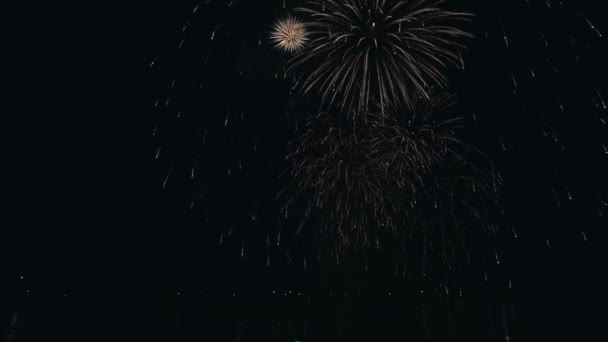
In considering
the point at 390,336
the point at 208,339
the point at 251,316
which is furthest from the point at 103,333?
the point at 390,336

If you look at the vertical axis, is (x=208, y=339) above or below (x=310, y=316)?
below

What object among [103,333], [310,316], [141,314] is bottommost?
[103,333]

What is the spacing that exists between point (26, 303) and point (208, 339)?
65.5ft

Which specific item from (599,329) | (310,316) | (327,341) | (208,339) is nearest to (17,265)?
A: (208,339)

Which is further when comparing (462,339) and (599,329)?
(462,339)

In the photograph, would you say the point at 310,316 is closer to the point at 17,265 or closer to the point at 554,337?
the point at 554,337

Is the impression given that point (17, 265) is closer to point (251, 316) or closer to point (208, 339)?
point (208, 339)

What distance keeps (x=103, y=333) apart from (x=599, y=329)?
5036 centimetres

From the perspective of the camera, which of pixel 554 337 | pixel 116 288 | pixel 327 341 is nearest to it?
pixel 554 337

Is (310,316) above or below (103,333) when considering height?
above

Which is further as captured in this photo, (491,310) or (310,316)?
(310,316)

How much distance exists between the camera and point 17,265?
48250 mm

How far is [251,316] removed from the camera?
239 feet

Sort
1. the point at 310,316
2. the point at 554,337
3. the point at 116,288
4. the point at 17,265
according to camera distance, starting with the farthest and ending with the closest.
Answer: the point at 310,316, the point at 116,288, the point at 554,337, the point at 17,265
